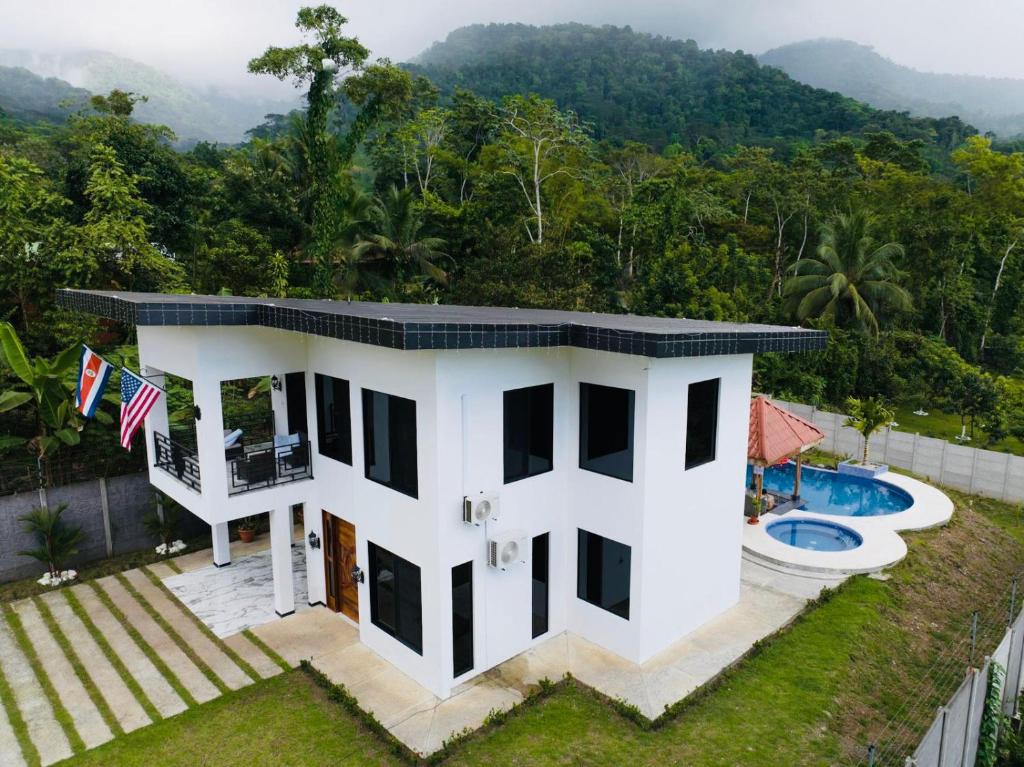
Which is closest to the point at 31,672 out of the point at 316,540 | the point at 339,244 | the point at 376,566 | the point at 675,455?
the point at 316,540

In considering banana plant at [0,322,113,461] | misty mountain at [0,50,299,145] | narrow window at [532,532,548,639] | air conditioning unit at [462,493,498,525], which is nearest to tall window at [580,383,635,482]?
narrow window at [532,532,548,639]

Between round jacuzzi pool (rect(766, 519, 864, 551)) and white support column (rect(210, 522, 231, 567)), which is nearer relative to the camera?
white support column (rect(210, 522, 231, 567))

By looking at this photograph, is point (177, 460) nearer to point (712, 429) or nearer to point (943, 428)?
point (712, 429)

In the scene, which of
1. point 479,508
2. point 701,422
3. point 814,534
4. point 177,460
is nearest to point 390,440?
point 479,508

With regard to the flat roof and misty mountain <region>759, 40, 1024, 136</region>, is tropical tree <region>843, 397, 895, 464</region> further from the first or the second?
misty mountain <region>759, 40, 1024, 136</region>

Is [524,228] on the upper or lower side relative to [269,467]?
upper

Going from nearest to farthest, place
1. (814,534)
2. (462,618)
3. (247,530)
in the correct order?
1. (462,618)
2. (247,530)
3. (814,534)

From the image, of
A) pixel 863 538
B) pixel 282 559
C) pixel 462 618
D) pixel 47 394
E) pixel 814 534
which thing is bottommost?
pixel 814 534

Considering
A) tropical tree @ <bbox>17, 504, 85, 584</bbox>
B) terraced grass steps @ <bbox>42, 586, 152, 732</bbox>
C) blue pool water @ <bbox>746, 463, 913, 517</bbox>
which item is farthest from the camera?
blue pool water @ <bbox>746, 463, 913, 517</bbox>

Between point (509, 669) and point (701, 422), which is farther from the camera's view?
point (701, 422)
